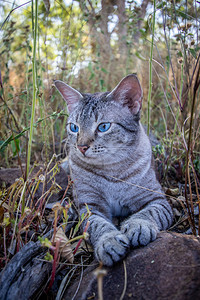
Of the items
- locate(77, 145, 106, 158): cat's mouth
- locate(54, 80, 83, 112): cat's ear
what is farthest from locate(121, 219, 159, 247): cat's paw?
locate(54, 80, 83, 112): cat's ear

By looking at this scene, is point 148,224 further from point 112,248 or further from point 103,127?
point 103,127

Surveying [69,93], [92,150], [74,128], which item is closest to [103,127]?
[92,150]

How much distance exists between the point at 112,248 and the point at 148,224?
1.24 ft

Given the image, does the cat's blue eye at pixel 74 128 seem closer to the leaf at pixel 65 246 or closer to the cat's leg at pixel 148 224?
the cat's leg at pixel 148 224

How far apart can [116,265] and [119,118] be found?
145 centimetres

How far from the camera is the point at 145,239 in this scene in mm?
1710

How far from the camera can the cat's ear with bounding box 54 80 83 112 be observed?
2.97 metres

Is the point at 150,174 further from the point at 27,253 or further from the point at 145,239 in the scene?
the point at 27,253

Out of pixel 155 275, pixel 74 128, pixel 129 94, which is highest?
pixel 129 94

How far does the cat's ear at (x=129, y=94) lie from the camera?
2.58 metres

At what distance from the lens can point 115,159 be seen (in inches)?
99.3

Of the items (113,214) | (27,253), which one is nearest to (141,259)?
(27,253)

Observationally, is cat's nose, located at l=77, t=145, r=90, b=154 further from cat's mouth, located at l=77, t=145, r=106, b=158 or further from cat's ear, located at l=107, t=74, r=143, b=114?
cat's ear, located at l=107, t=74, r=143, b=114

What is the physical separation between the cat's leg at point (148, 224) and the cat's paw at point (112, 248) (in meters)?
0.07
